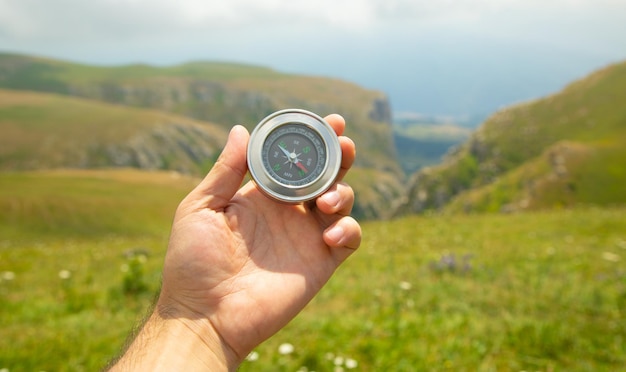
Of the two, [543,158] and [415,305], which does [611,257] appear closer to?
[415,305]

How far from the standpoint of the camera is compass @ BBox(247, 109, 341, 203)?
3850mm

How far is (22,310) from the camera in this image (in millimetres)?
8133

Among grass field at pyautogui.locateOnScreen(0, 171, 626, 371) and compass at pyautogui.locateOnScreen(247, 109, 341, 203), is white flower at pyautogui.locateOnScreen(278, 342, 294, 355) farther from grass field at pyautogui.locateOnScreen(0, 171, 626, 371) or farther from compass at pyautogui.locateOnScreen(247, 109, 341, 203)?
compass at pyautogui.locateOnScreen(247, 109, 341, 203)

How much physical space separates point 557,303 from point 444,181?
449ft

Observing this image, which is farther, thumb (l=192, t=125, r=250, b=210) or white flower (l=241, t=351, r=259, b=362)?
white flower (l=241, t=351, r=259, b=362)

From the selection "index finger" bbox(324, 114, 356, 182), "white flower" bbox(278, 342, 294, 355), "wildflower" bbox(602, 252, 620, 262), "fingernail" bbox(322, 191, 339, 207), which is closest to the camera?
"fingernail" bbox(322, 191, 339, 207)

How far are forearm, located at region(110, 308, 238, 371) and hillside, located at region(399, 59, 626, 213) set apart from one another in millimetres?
80192

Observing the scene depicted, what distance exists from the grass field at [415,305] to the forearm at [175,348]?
202cm

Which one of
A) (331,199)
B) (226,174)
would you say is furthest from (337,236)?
(226,174)

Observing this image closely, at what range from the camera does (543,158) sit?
310ft

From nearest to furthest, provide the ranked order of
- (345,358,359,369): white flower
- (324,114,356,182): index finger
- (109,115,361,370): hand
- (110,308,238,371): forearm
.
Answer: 1. (110,308,238,371): forearm
2. (109,115,361,370): hand
3. (324,114,356,182): index finger
4. (345,358,359,369): white flower

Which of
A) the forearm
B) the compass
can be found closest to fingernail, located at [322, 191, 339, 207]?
the compass

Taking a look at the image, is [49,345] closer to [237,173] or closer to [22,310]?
[22,310]

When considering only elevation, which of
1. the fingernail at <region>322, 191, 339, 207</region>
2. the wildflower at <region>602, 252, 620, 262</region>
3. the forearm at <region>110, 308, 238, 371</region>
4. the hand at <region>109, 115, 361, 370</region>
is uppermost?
the fingernail at <region>322, 191, 339, 207</region>
